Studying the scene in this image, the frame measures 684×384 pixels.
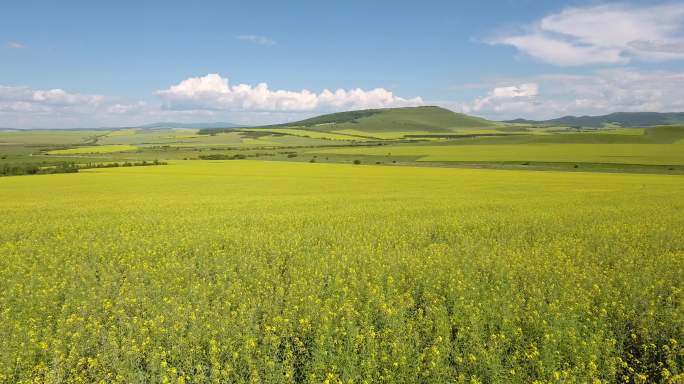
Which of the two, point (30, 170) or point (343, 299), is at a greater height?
point (30, 170)

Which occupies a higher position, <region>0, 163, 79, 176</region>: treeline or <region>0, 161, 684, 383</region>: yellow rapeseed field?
<region>0, 163, 79, 176</region>: treeline

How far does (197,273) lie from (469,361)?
271 inches

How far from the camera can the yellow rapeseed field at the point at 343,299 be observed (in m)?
6.23

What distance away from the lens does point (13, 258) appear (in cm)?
1164

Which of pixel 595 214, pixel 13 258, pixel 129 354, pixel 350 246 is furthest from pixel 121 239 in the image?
pixel 595 214

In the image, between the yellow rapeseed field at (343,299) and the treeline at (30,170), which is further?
the treeline at (30,170)

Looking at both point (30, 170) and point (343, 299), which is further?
point (30, 170)

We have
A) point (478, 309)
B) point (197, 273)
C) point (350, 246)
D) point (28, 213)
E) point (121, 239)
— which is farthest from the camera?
point (28, 213)

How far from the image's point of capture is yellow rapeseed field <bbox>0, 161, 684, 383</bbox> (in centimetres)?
623

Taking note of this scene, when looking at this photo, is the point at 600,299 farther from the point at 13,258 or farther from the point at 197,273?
the point at 13,258

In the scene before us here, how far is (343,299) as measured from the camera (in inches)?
326

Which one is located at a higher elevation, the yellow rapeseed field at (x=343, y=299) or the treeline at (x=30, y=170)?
the treeline at (x=30, y=170)

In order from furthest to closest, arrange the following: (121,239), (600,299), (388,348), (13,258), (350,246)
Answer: (121,239) < (350,246) < (13,258) < (600,299) < (388,348)

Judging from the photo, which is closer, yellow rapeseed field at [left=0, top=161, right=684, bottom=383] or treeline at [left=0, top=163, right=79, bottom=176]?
yellow rapeseed field at [left=0, top=161, right=684, bottom=383]
